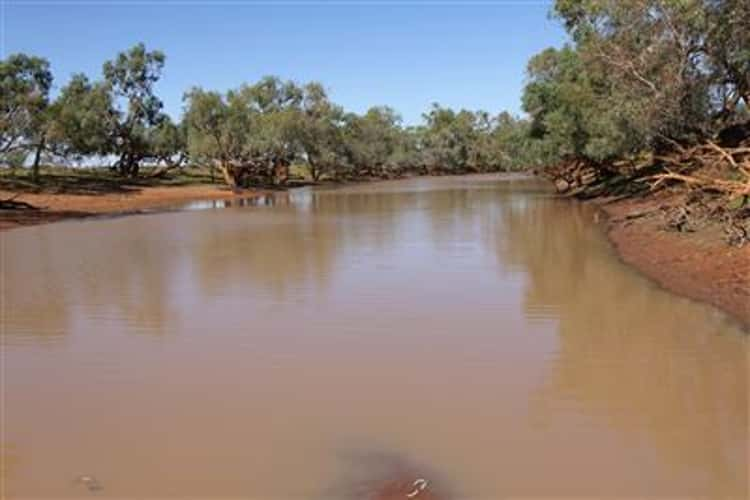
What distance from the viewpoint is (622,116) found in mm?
24375

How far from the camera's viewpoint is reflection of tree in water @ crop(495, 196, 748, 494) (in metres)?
6.47

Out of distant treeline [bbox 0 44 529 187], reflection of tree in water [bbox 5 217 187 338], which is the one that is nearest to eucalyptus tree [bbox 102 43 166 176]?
distant treeline [bbox 0 44 529 187]

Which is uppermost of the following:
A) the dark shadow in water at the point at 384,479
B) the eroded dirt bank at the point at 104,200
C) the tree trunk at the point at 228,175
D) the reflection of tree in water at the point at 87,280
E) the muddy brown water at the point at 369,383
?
the tree trunk at the point at 228,175

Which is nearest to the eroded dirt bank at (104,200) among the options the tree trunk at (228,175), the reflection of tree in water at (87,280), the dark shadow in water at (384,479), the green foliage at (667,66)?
the tree trunk at (228,175)

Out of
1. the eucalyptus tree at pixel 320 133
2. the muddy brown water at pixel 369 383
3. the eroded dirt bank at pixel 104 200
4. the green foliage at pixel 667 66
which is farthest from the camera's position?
the eucalyptus tree at pixel 320 133

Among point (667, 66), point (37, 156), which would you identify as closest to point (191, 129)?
point (37, 156)

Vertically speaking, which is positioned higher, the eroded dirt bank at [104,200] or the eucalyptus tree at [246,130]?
the eucalyptus tree at [246,130]

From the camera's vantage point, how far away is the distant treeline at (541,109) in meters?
22.1

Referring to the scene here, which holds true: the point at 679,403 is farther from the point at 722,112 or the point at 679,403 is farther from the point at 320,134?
the point at 320,134

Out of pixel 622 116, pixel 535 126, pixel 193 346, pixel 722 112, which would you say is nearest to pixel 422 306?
pixel 193 346

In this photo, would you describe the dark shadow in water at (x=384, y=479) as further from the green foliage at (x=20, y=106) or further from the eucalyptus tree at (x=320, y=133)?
the eucalyptus tree at (x=320, y=133)

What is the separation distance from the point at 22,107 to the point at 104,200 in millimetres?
10756

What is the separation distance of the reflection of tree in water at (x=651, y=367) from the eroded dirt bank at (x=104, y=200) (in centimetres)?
2447

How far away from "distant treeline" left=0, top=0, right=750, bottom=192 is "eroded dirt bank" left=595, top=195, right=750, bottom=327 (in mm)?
2516
